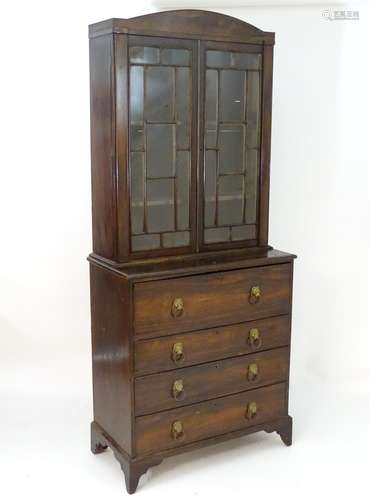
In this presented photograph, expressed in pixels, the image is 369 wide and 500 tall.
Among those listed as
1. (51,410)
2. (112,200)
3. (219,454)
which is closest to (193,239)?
(112,200)

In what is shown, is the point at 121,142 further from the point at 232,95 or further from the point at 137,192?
the point at 232,95

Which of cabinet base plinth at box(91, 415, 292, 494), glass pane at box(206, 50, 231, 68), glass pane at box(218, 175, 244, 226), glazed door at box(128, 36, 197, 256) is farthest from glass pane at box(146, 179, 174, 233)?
cabinet base plinth at box(91, 415, 292, 494)

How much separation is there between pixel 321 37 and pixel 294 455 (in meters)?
2.04

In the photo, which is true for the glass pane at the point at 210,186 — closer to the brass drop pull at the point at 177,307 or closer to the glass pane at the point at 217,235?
the glass pane at the point at 217,235

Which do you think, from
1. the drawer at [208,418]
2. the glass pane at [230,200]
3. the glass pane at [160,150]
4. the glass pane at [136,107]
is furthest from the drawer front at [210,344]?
the glass pane at [136,107]

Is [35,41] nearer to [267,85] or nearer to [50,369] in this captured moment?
[267,85]

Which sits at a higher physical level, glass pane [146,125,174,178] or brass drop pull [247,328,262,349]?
glass pane [146,125,174,178]

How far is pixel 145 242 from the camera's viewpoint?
2.79 m

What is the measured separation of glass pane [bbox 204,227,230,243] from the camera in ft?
9.62

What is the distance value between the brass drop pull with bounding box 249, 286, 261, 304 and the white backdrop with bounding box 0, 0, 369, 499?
69cm

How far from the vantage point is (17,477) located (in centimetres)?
283

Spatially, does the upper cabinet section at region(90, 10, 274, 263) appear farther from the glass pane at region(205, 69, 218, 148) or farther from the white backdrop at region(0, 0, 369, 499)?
the white backdrop at region(0, 0, 369, 499)

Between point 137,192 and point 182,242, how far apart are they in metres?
0.29

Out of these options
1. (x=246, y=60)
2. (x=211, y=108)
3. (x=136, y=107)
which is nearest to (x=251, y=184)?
(x=211, y=108)
